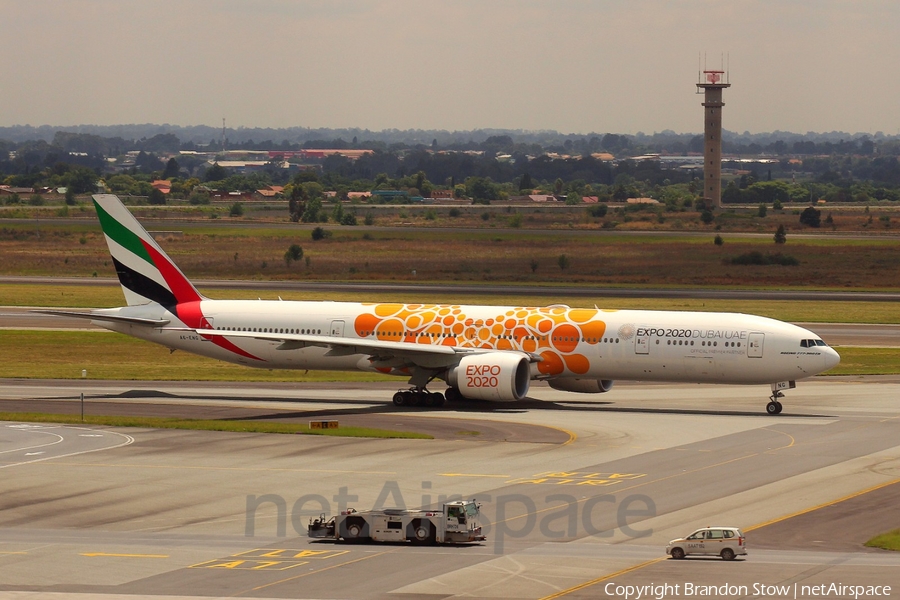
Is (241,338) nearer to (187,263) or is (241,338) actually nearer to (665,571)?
(665,571)

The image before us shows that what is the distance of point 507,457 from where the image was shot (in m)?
47.4

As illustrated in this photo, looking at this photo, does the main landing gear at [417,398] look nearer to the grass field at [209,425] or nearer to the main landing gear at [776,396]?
the grass field at [209,425]

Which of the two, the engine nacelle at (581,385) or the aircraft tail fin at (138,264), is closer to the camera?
the engine nacelle at (581,385)

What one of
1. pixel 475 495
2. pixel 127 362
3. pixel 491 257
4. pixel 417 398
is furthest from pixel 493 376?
pixel 491 257

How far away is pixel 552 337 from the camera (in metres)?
61.4

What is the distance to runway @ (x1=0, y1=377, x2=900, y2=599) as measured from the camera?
3008 centimetres

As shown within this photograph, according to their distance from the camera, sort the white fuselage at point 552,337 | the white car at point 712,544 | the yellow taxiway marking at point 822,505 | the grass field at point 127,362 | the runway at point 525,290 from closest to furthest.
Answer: the white car at point 712,544
the yellow taxiway marking at point 822,505
the white fuselage at point 552,337
the grass field at point 127,362
the runway at point 525,290

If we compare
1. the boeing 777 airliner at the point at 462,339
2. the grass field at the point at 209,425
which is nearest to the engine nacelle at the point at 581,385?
the boeing 777 airliner at the point at 462,339

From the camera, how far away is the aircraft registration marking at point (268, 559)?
31.0m

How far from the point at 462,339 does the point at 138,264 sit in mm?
18799

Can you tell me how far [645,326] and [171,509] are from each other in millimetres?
28510

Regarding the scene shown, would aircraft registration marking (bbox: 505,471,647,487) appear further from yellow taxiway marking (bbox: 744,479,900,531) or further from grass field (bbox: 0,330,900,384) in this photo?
grass field (bbox: 0,330,900,384)

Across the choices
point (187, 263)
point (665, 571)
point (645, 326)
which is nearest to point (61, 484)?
point (665, 571)

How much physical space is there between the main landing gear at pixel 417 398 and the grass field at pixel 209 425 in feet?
27.7
